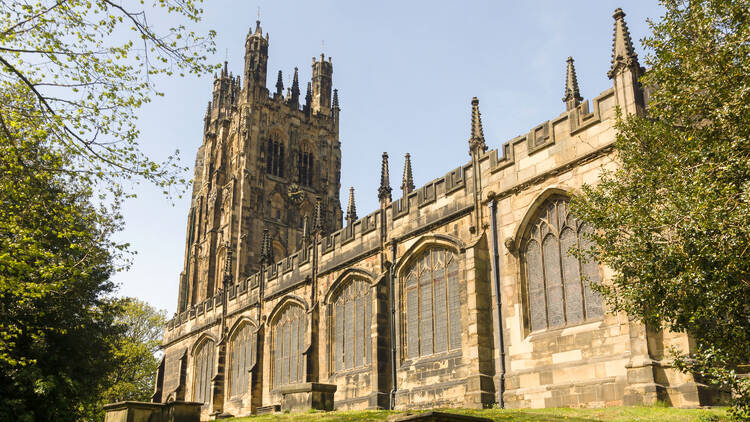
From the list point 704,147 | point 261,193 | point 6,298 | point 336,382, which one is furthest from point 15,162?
point 261,193

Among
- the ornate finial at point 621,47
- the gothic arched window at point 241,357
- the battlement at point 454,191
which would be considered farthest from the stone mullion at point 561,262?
the gothic arched window at point 241,357

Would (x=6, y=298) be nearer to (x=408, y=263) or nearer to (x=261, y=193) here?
(x=408, y=263)

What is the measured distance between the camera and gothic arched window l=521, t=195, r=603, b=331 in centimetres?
1762

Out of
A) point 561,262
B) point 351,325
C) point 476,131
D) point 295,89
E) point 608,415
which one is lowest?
point 608,415

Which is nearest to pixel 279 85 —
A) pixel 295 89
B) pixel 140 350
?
pixel 295 89

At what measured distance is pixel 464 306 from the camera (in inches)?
826

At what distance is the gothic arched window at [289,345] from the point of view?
31000mm

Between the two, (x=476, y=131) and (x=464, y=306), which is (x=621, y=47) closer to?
(x=476, y=131)

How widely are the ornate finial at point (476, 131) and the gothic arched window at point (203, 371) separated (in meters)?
24.1

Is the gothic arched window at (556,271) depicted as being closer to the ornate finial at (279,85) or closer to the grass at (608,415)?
the grass at (608,415)

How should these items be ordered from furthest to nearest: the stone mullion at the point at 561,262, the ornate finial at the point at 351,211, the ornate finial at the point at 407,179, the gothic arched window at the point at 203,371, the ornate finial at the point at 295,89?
1. the ornate finial at the point at 295,89
2. the gothic arched window at the point at 203,371
3. the ornate finial at the point at 351,211
4. the ornate finial at the point at 407,179
5. the stone mullion at the point at 561,262

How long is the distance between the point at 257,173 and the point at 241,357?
2527cm

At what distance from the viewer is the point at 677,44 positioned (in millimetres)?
12625

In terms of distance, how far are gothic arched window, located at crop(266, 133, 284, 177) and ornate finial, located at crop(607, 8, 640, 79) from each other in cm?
4609
